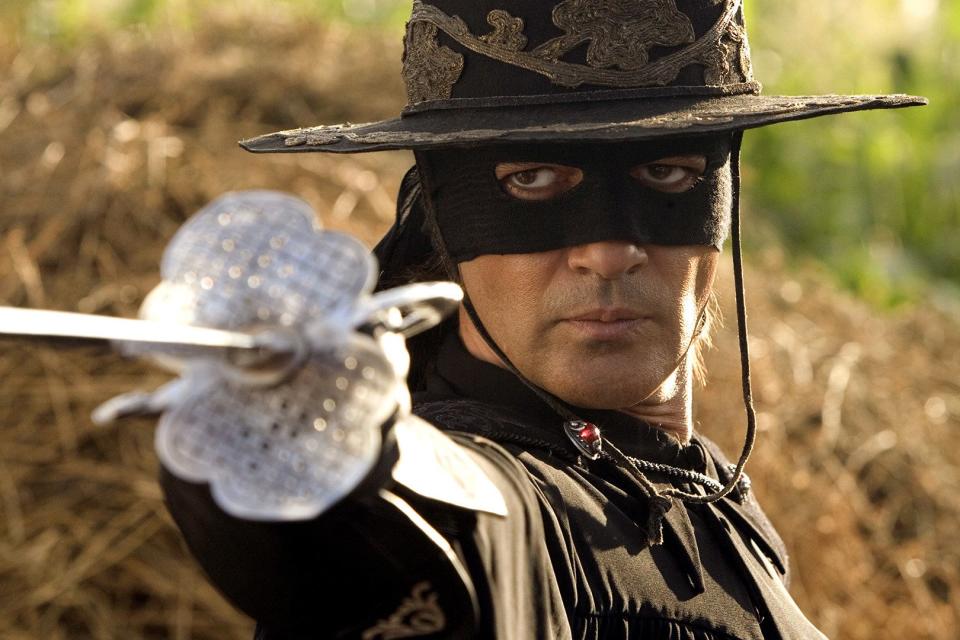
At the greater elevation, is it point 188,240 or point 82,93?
point 188,240

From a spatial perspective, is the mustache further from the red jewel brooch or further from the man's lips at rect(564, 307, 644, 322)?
the red jewel brooch

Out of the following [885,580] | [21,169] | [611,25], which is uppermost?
[611,25]

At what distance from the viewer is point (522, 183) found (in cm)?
219

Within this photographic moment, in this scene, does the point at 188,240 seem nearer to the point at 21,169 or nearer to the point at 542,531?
the point at 542,531

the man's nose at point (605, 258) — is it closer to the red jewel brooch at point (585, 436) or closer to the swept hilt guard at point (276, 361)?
the red jewel brooch at point (585, 436)

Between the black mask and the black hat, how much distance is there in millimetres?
71

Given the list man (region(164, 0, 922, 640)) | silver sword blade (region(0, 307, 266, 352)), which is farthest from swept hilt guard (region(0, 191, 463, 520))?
man (region(164, 0, 922, 640))

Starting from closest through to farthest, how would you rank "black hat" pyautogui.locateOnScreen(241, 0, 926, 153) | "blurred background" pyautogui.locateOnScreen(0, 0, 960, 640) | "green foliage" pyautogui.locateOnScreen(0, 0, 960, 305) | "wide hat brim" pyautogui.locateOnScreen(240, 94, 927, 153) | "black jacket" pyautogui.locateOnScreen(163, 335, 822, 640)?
"black jacket" pyautogui.locateOnScreen(163, 335, 822, 640) → "wide hat brim" pyautogui.locateOnScreen(240, 94, 927, 153) → "black hat" pyautogui.locateOnScreen(241, 0, 926, 153) → "blurred background" pyautogui.locateOnScreen(0, 0, 960, 640) → "green foliage" pyautogui.locateOnScreen(0, 0, 960, 305)

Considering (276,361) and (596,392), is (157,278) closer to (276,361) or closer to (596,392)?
(596,392)

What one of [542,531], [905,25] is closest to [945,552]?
[542,531]

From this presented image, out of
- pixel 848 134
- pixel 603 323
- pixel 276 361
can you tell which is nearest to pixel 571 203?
pixel 603 323

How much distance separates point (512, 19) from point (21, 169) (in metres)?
4.07

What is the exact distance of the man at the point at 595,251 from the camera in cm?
203

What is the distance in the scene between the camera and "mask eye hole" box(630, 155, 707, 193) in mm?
2211
